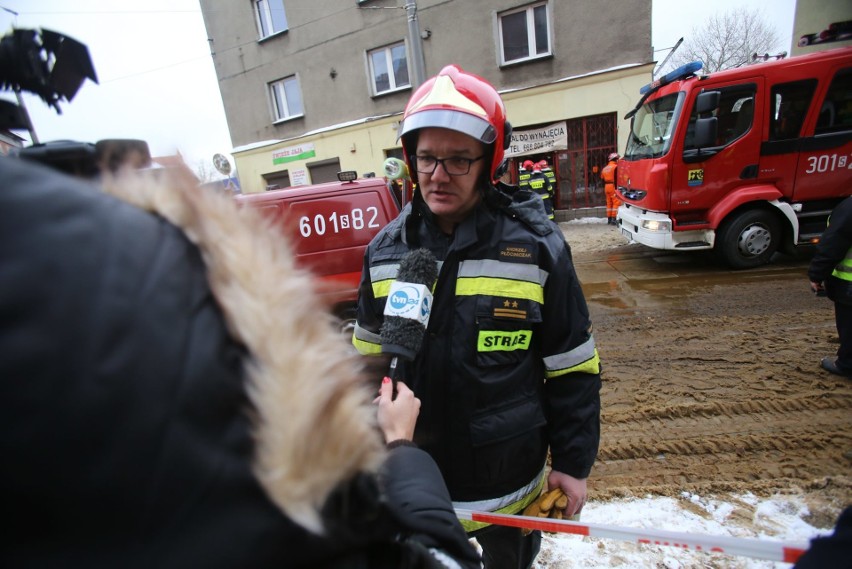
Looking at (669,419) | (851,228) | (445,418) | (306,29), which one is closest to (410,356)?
(445,418)

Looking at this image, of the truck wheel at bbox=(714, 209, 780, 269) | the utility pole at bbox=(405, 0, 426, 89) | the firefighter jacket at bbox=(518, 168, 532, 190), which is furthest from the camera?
the firefighter jacket at bbox=(518, 168, 532, 190)

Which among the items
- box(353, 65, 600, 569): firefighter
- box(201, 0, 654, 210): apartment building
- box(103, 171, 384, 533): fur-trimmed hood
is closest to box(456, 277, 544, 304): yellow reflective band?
box(353, 65, 600, 569): firefighter

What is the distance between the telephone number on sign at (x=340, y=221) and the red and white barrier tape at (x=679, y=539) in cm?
373

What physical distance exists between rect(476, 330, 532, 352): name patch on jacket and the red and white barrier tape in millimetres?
574

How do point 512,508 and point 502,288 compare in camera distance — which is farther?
point 512,508

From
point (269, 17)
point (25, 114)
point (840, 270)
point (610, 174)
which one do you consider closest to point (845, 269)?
point (840, 270)

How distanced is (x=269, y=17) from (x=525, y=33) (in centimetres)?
947

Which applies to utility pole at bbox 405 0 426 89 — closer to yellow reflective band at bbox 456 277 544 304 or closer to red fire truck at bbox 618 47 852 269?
red fire truck at bbox 618 47 852 269

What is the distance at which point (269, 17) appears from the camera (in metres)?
15.4

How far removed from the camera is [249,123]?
651 inches

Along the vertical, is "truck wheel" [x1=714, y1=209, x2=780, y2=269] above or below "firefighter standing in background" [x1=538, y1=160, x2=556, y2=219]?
below

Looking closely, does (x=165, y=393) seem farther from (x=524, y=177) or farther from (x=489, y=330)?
(x=524, y=177)

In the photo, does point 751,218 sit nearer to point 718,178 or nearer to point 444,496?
point 718,178

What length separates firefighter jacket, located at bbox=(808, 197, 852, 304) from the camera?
124 inches
